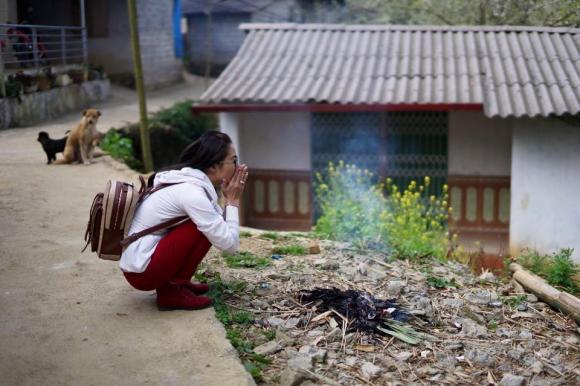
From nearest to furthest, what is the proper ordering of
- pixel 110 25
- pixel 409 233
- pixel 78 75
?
pixel 409 233, pixel 78 75, pixel 110 25

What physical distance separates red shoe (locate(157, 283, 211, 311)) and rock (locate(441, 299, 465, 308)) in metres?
1.90

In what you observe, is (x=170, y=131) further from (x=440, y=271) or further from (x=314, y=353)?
(x=314, y=353)

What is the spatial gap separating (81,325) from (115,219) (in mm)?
698

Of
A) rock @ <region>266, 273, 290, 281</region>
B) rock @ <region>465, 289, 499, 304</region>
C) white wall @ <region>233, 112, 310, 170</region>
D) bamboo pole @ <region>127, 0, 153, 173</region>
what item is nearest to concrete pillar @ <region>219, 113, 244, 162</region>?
white wall @ <region>233, 112, 310, 170</region>

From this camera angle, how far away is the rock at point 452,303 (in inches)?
221

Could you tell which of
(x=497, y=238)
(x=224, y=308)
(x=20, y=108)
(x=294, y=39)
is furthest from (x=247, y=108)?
(x=224, y=308)

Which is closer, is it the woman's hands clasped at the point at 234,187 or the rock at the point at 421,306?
the woman's hands clasped at the point at 234,187

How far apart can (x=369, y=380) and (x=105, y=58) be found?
18.5m

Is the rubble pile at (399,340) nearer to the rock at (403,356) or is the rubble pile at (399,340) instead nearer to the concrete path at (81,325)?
the rock at (403,356)

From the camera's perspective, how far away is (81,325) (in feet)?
15.3

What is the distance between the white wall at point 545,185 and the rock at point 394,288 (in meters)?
5.36

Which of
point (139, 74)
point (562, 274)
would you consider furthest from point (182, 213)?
point (139, 74)

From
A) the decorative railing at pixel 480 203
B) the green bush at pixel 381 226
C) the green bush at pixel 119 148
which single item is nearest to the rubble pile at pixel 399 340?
the green bush at pixel 381 226

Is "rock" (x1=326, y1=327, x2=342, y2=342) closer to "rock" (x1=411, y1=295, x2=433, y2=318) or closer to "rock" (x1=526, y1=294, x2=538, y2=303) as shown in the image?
"rock" (x1=411, y1=295, x2=433, y2=318)
